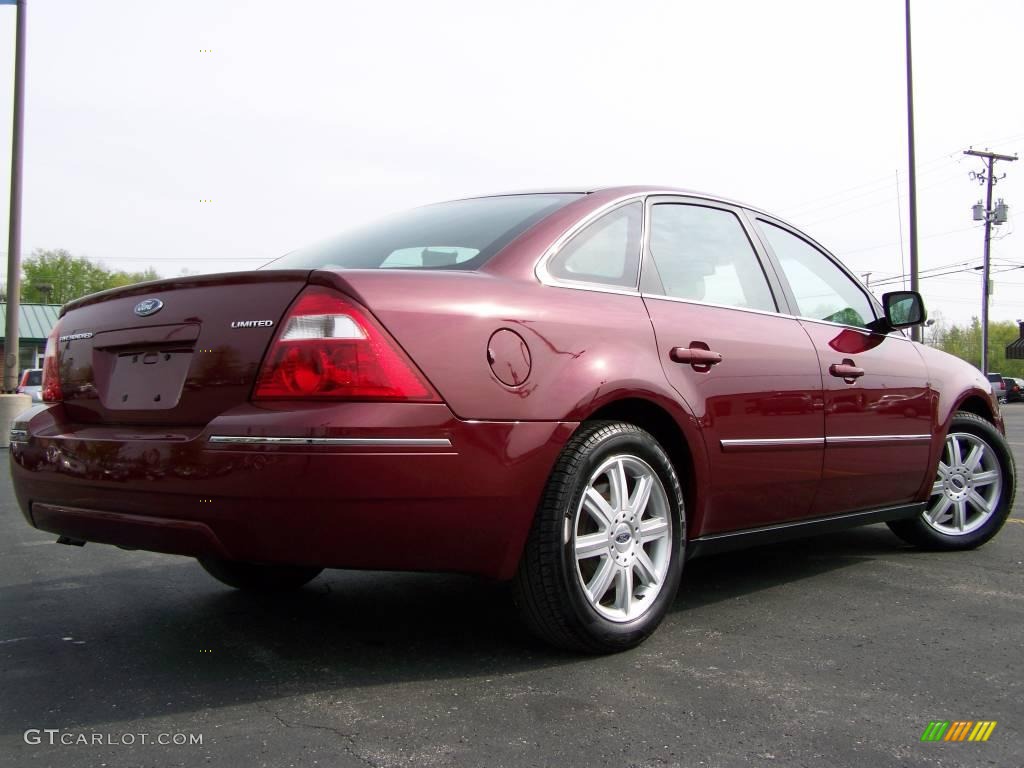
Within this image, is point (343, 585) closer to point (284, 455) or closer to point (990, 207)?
point (284, 455)

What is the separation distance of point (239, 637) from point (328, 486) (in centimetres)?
104

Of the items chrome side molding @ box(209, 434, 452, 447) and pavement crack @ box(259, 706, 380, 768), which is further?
chrome side molding @ box(209, 434, 452, 447)

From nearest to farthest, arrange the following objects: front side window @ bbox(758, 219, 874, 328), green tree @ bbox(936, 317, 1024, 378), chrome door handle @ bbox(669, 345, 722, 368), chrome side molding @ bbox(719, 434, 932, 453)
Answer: chrome door handle @ bbox(669, 345, 722, 368) < chrome side molding @ bbox(719, 434, 932, 453) < front side window @ bbox(758, 219, 874, 328) < green tree @ bbox(936, 317, 1024, 378)

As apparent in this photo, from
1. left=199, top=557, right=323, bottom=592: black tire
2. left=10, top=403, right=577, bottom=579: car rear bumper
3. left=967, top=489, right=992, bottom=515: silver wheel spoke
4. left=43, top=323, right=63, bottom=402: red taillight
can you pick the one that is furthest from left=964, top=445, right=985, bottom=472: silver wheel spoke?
left=43, top=323, right=63, bottom=402: red taillight

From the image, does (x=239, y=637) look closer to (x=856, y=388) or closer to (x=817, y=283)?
(x=856, y=388)

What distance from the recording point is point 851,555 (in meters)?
4.79

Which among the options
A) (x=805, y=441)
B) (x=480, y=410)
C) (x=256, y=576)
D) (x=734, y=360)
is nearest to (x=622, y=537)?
(x=480, y=410)

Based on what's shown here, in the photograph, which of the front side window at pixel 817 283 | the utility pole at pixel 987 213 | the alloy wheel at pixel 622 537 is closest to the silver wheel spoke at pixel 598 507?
the alloy wheel at pixel 622 537

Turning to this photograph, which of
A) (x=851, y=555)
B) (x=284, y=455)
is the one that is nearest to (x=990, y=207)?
(x=851, y=555)

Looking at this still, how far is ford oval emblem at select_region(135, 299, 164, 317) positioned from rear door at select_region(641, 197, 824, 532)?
1.57 m

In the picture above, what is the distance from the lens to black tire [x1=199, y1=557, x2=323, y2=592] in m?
3.77

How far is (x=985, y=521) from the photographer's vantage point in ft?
16.1

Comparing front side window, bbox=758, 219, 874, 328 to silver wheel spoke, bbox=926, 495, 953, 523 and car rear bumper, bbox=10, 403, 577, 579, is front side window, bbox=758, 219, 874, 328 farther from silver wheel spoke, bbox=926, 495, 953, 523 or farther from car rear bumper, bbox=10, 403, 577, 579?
car rear bumper, bbox=10, 403, 577, 579

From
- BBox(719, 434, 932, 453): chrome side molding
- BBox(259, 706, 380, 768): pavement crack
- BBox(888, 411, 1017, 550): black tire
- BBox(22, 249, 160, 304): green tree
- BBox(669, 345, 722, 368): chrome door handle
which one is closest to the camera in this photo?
BBox(259, 706, 380, 768): pavement crack
